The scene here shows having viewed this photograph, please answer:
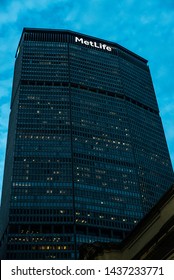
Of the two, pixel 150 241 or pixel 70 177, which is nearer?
pixel 150 241

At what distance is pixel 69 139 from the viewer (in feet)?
584

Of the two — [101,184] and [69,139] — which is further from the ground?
[69,139]

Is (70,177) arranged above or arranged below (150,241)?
above

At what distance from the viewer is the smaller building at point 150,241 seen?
33.3m

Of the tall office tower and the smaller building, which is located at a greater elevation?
the tall office tower

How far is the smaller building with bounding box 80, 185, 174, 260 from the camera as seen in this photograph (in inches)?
1313

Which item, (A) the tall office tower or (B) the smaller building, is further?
(A) the tall office tower

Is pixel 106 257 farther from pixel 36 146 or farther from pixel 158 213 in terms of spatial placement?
pixel 36 146

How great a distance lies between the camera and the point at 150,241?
36625 millimetres

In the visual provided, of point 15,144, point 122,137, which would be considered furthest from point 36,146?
point 122,137

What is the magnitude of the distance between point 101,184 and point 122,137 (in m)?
34.6

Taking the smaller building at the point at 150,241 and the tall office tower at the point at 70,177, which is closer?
the smaller building at the point at 150,241

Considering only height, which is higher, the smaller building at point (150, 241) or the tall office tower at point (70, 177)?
the tall office tower at point (70, 177)
